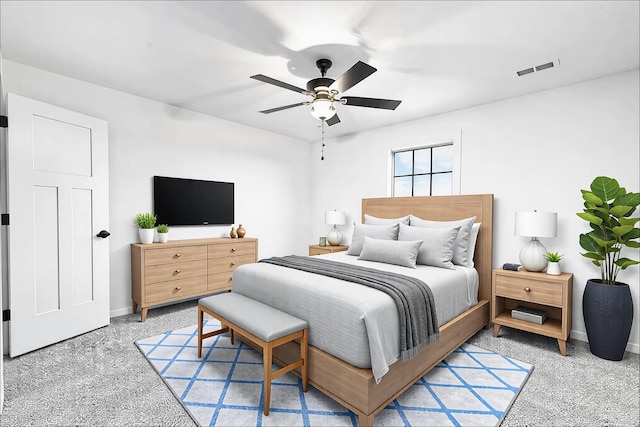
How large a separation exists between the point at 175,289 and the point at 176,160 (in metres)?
1.66

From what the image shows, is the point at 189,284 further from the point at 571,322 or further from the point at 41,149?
the point at 571,322

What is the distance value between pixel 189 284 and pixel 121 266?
78cm

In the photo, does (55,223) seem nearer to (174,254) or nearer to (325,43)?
(174,254)

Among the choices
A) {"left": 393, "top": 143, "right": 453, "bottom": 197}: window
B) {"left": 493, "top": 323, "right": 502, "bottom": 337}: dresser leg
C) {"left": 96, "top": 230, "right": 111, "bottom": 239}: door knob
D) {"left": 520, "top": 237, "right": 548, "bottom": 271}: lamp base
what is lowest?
{"left": 493, "top": 323, "right": 502, "bottom": 337}: dresser leg

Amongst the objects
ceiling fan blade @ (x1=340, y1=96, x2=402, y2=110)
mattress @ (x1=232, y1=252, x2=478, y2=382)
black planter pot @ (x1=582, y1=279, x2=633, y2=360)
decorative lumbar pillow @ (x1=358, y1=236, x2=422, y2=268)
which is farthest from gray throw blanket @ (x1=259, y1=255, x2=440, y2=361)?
black planter pot @ (x1=582, y1=279, x2=633, y2=360)

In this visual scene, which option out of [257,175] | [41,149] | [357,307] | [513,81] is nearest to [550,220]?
[513,81]

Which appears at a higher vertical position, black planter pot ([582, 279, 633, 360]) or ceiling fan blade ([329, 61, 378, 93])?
ceiling fan blade ([329, 61, 378, 93])

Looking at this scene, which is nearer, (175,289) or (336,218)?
(175,289)

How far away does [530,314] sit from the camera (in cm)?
299

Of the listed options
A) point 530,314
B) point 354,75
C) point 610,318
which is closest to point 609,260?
point 610,318

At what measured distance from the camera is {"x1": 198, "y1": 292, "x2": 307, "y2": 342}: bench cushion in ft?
6.42

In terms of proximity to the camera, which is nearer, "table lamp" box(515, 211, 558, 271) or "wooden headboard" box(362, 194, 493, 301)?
"table lamp" box(515, 211, 558, 271)

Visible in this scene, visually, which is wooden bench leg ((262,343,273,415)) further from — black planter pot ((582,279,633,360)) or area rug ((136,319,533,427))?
black planter pot ((582,279,633,360))

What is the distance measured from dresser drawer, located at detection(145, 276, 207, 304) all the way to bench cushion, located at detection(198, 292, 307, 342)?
1217 millimetres
